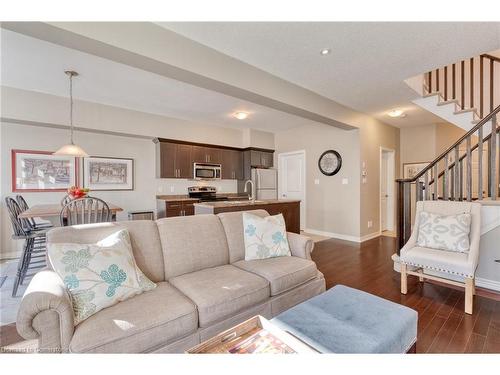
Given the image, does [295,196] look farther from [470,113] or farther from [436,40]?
[436,40]

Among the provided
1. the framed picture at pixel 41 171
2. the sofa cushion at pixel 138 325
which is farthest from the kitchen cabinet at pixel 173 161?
the sofa cushion at pixel 138 325

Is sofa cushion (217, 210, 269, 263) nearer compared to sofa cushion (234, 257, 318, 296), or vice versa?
sofa cushion (234, 257, 318, 296)

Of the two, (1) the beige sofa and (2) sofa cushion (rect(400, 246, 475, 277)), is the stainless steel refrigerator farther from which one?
(2) sofa cushion (rect(400, 246, 475, 277))

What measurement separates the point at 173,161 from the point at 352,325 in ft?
15.3

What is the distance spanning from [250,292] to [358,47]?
2581 mm

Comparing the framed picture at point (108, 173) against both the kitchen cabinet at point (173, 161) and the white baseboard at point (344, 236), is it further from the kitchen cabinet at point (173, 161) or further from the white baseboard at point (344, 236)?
the white baseboard at point (344, 236)

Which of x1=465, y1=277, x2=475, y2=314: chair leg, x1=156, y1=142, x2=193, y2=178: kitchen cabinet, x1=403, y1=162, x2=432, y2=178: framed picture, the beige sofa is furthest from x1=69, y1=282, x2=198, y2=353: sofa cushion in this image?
x1=403, y1=162, x2=432, y2=178: framed picture

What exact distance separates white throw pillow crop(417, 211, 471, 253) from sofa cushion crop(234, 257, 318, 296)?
138 centimetres

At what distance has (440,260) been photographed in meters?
2.28

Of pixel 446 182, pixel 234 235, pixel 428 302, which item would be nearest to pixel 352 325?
pixel 234 235

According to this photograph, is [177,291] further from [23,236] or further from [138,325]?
[23,236]

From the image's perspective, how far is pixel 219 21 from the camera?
2.04 m

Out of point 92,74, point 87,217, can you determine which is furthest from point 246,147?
point 87,217

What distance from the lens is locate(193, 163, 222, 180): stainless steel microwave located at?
5.50m
